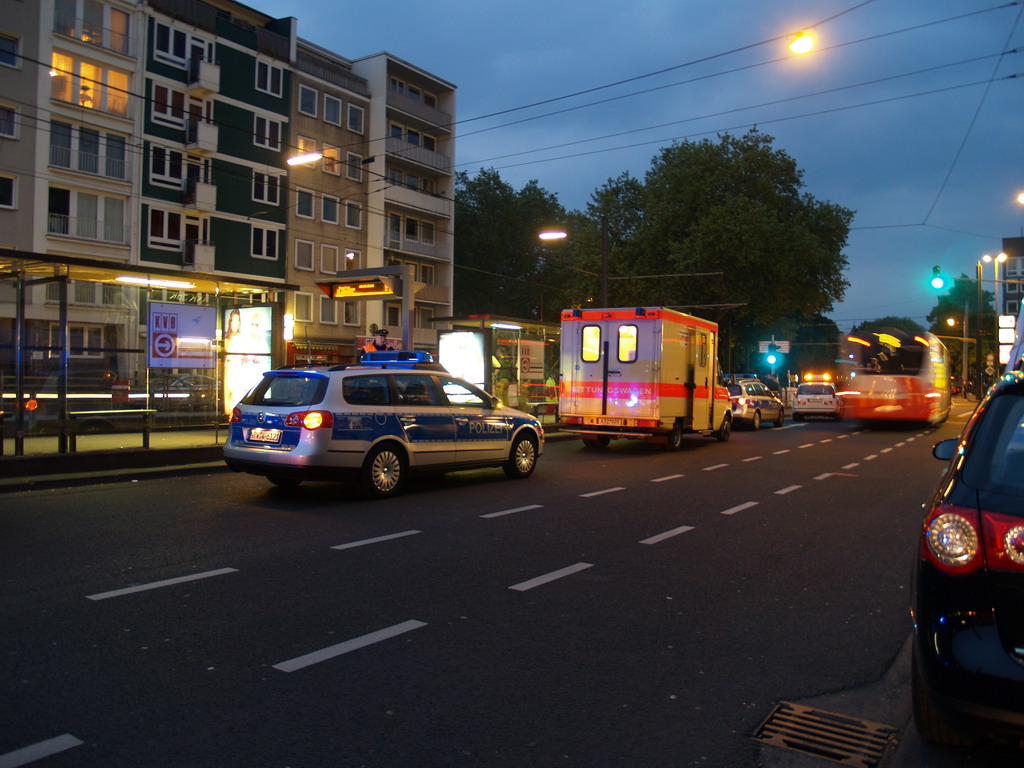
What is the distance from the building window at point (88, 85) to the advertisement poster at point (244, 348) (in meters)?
21.2

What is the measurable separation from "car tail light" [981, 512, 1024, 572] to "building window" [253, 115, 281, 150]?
136 ft

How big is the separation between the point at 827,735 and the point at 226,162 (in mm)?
40001

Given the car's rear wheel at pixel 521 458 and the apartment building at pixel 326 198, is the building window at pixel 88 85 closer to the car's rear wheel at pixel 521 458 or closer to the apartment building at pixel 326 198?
the apartment building at pixel 326 198

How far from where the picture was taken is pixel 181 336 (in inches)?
577

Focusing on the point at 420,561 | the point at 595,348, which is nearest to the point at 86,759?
the point at 420,561

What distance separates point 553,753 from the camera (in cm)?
360

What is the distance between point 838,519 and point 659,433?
8.29 m

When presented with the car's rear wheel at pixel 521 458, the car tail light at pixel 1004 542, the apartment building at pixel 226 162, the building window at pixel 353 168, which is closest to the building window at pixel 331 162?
the apartment building at pixel 226 162

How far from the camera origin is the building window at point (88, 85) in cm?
3288

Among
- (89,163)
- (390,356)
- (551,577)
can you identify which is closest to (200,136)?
(89,163)

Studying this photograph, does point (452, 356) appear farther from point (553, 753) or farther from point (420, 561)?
point (553, 753)

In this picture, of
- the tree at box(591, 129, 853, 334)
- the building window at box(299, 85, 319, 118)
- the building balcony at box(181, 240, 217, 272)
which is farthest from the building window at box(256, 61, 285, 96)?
the tree at box(591, 129, 853, 334)

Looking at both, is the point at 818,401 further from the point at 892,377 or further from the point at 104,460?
the point at 104,460

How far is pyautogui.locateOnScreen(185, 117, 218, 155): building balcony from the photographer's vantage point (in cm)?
3750
